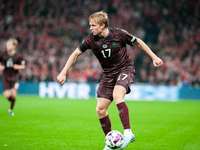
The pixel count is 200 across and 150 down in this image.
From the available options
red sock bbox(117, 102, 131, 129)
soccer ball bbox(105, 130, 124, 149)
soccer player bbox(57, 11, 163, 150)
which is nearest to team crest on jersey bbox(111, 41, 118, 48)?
soccer player bbox(57, 11, 163, 150)

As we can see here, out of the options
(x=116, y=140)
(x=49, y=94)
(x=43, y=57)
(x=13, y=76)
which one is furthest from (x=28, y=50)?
(x=116, y=140)

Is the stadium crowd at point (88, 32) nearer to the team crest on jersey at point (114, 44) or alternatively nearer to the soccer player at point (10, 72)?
the soccer player at point (10, 72)

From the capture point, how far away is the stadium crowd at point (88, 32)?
1920 cm

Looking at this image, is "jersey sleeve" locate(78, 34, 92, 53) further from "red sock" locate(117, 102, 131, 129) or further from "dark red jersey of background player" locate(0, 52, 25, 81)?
"dark red jersey of background player" locate(0, 52, 25, 81)

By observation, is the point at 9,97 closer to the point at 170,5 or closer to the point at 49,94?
the point at 49,94

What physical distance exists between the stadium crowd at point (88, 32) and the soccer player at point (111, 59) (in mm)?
13738

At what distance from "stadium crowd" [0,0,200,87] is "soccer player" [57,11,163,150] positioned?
13.7 m

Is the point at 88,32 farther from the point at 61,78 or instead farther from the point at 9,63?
the point at 61,78

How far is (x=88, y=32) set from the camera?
75.0 feet

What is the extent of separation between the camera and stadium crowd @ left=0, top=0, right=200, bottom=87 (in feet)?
63.0

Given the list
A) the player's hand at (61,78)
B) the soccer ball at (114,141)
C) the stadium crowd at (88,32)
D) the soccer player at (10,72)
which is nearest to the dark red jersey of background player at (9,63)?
the soccer player at (10,72)

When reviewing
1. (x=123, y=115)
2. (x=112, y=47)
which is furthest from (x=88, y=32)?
(x=123, y=115)

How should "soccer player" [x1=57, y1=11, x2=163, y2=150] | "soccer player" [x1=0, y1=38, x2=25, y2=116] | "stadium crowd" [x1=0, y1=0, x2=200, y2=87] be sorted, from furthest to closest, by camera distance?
"stadium crowd" [x1=0, y1=0, x2=200, y2=87]
"soccer player" [x1=0, y1=38, x2=25, y2=116]
"soccer player" [x1=57, y1=11, x2=163, y2=150]

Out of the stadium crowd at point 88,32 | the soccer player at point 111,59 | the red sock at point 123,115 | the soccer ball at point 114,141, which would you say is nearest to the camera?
the soccer ball at point 114,141
